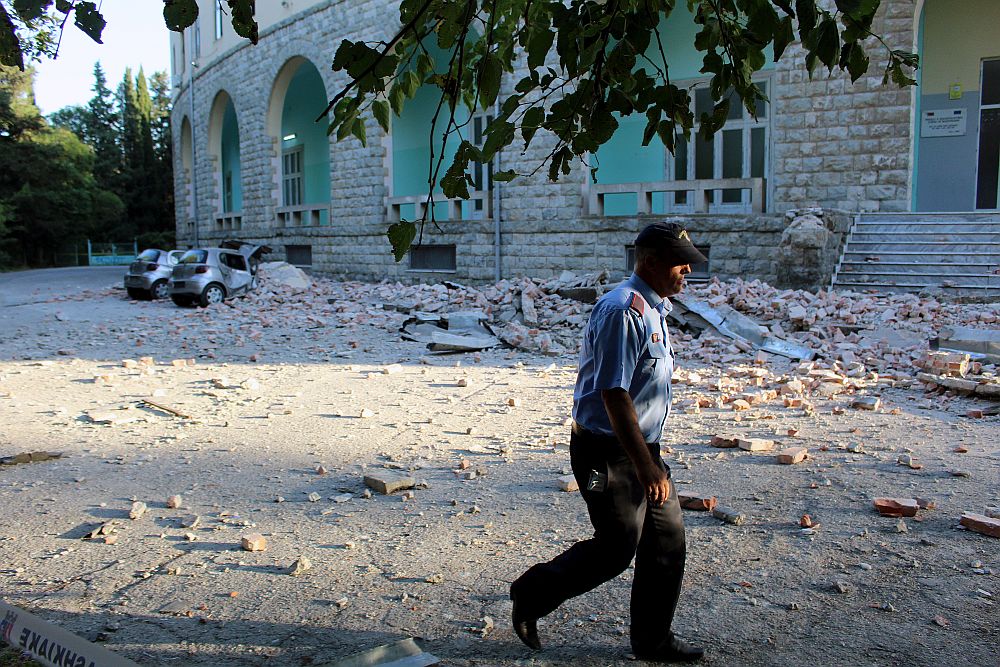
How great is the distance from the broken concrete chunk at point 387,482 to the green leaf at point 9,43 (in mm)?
3374

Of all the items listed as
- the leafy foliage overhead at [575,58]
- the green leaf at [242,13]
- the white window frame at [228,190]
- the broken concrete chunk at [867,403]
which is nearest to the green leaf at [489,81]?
the leafy foliage overhead at [575,58]

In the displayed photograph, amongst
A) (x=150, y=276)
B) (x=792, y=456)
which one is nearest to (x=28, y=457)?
(x=792, y=456)

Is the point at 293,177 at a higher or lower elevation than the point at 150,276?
higher

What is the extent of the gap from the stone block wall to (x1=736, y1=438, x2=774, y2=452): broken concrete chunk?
850cm

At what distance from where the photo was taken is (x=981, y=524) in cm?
450

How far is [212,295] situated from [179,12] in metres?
16.6

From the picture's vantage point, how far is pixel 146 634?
3441mm

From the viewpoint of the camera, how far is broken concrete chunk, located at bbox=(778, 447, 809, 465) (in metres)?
5.92

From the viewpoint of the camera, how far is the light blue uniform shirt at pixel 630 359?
3.02 metres

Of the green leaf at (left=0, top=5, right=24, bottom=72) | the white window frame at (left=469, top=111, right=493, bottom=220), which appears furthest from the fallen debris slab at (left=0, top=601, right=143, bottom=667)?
the white window frame at (left=469, top=111, right=493, bottom=220)

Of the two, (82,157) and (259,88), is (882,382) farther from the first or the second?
(82,157)

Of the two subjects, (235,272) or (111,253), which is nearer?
(235,272)

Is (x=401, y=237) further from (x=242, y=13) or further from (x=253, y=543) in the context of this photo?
(x=253, y=543)

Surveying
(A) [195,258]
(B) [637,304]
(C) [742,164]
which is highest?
(C) [742,164]
